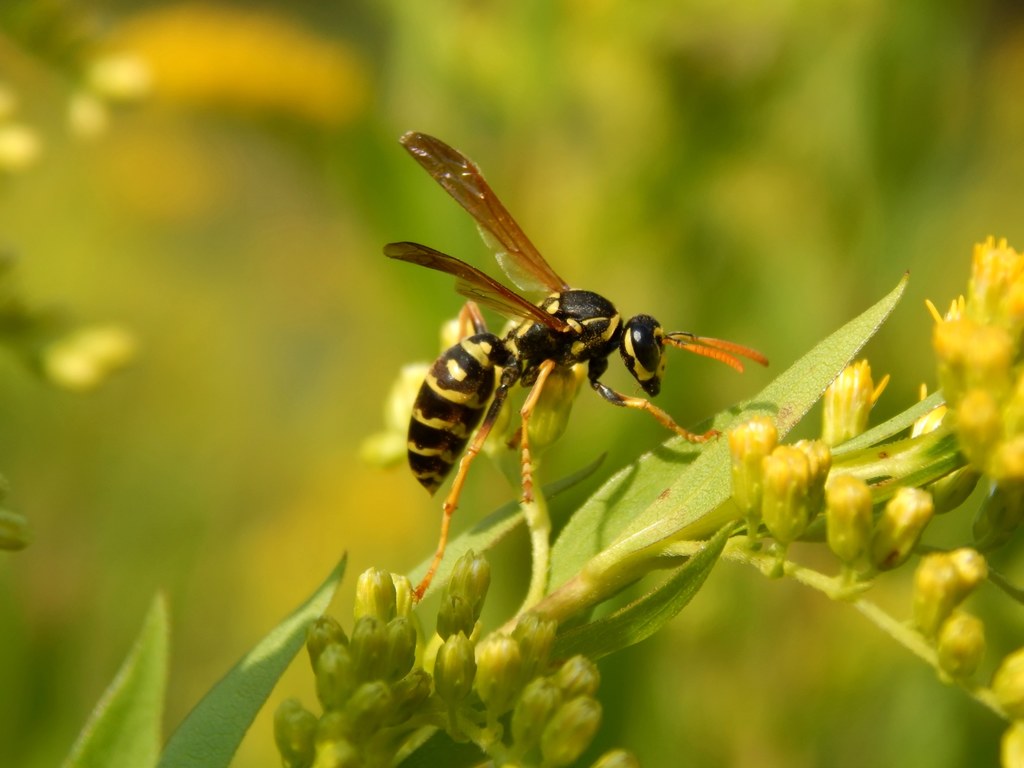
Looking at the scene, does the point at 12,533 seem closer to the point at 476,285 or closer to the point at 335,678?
the point at 335,678

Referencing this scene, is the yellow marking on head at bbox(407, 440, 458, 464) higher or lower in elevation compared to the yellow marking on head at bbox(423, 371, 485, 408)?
lower

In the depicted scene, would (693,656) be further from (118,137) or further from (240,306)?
(118,137)

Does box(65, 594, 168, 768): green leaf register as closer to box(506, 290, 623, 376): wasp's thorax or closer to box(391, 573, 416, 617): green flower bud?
box(391, 573, 416, 617): green flower bud

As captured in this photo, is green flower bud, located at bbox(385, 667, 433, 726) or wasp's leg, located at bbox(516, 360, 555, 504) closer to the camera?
green flower bud, located at bbox(385, 667, 433, 726)

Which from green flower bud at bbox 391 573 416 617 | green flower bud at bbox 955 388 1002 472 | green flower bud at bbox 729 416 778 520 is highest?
green flower bud at bbox 391 573 416 617

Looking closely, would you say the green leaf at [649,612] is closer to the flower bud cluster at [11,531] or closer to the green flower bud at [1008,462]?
the green flower bud at [1008,462]

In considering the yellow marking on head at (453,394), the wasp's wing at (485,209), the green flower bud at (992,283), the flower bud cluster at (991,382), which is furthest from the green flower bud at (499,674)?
the wasp's wing at (485,209)

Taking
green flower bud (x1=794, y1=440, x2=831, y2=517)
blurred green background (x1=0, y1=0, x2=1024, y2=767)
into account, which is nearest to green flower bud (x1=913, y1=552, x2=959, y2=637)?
green flower bud (x1=794, y1=440, x2=831, y2=517)
